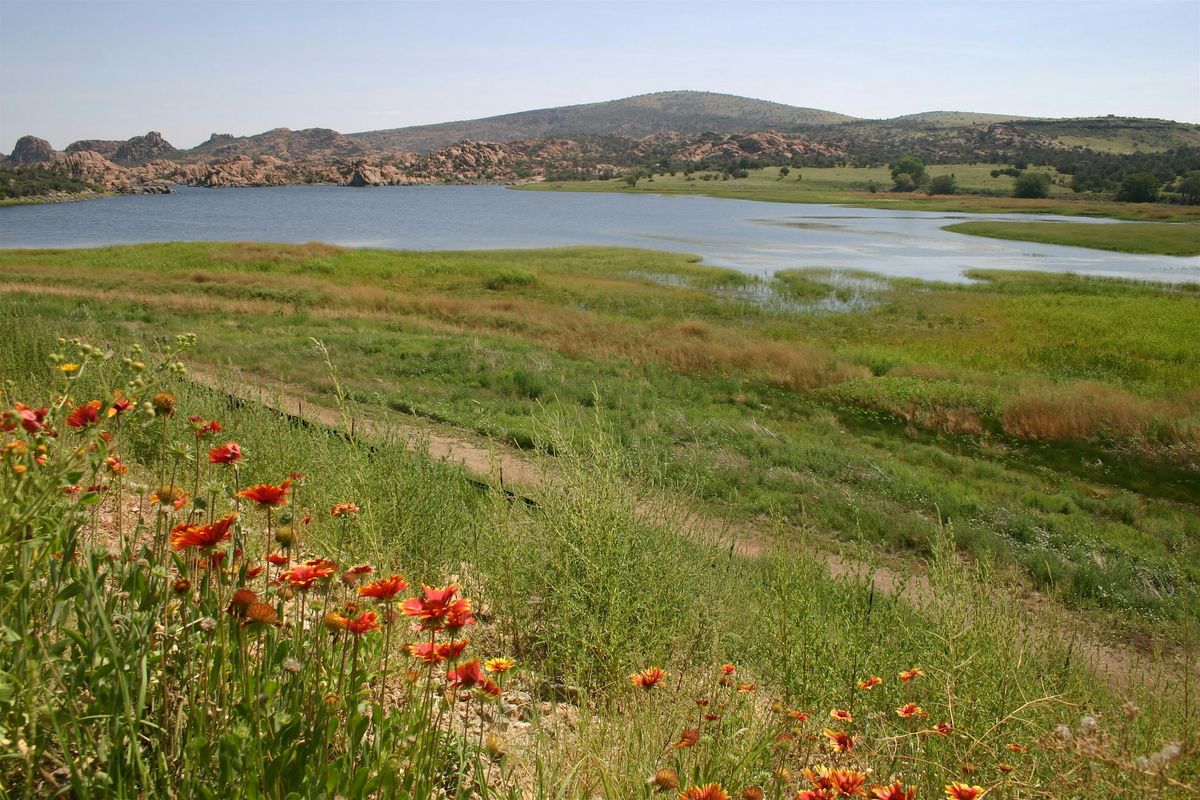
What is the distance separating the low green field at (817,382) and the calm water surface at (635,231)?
414 inches

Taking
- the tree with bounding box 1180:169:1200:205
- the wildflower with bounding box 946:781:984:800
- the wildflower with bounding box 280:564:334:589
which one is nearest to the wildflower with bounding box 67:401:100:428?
the wildflower with bounding box 280:564:334:589

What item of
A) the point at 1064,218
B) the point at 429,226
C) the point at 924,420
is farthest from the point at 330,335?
the point at 1064,218

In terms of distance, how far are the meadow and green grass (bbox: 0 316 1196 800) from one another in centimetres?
2

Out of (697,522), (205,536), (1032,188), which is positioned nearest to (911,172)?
(1032,188)

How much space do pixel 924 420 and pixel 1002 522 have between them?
217 inches

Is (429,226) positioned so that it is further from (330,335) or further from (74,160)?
(74,160)

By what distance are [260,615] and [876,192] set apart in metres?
120

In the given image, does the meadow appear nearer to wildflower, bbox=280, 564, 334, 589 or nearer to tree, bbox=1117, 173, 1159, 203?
wildflower, bbox=280, 564, 334, 589

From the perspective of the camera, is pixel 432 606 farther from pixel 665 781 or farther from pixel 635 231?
pixel 635 231

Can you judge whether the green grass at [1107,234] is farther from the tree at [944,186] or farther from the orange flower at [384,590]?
the orange flower at [384,590]

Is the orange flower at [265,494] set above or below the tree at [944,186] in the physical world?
below

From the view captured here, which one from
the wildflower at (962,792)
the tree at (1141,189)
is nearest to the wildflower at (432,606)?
the wildflower at (962,792)

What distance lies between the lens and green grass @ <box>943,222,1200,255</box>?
159 feet

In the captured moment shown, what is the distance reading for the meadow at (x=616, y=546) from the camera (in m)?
1.83
